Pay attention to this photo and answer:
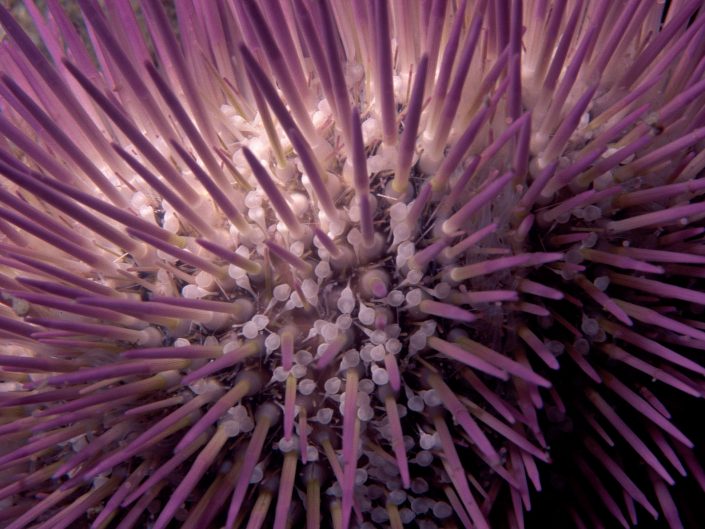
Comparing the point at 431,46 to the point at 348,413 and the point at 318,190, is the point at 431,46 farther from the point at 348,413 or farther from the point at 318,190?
the point at 348,413

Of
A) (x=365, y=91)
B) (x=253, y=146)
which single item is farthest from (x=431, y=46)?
(x=253, y=146)

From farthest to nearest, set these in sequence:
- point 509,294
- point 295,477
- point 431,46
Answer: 1. point 295,477
2. point 431,46
3. point 509,294

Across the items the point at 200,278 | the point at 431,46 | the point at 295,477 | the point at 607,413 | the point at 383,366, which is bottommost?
the point at 607,413

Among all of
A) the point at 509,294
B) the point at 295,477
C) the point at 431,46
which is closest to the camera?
the point at 509,294

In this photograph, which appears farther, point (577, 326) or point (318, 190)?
point (577, 326)

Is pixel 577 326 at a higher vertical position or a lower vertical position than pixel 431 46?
lower

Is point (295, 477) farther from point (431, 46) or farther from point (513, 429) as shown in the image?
point (431, 46)
